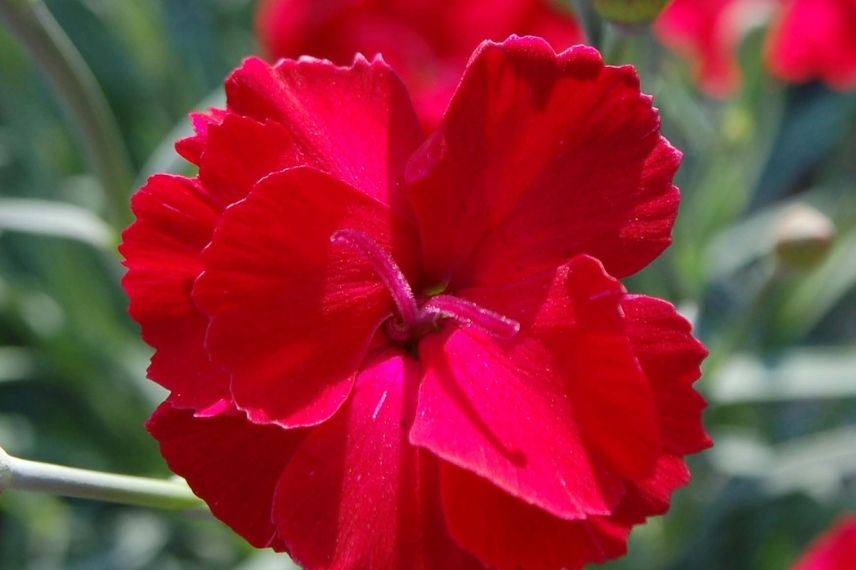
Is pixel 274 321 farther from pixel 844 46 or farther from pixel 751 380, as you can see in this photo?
pixel 844 46

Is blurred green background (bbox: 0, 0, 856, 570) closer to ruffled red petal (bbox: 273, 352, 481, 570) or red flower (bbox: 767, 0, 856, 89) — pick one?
red flower (bbox: 767, 0, 856, 89)

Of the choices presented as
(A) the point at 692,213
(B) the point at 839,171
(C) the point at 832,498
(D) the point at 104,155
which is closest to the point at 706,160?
(A) the point at 692,213

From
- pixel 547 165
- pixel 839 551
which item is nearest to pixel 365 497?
pixel 547 165

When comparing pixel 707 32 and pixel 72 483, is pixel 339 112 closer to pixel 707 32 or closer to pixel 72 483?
pixel 72 483

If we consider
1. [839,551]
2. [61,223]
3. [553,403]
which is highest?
[553,403]

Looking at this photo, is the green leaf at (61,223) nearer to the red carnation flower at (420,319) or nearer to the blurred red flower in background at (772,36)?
the red carnation flower at (420,319)

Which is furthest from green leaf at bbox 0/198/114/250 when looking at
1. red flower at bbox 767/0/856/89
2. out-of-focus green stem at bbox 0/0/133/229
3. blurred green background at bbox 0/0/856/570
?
red flower at bbox 767/0/856/89

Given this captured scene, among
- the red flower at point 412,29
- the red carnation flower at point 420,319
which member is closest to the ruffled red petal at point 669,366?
the red carnation flower at point 420,319
